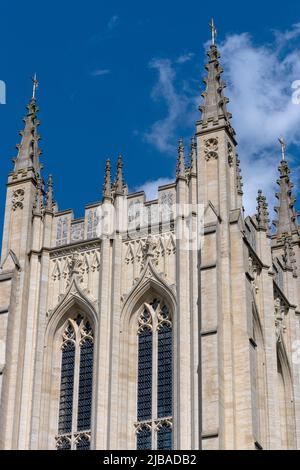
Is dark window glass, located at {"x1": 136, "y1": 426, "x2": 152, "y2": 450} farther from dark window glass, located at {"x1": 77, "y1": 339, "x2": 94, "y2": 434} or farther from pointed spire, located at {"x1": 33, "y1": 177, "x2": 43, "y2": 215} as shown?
pointed spire, located at {"x1": 33, "y1": 177, "x2": 43, "y2": 215}

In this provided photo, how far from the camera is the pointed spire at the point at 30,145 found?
154 feet

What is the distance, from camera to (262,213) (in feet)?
150

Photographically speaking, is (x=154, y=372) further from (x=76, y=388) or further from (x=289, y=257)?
(x=289, y=257)

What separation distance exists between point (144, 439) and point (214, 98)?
12.2m

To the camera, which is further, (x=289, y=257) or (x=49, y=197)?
(x=289, y=257)

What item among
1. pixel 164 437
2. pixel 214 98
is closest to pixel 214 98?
pixel 214 98

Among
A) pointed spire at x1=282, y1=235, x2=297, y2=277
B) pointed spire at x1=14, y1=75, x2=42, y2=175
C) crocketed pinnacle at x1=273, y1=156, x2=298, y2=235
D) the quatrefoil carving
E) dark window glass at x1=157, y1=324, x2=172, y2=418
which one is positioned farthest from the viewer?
crocketed pinnacle at x1=273, y1=156, x2=298, y2=235

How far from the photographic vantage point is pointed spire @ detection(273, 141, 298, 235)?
2046 inches

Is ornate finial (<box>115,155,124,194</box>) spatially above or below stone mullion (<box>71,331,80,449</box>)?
above

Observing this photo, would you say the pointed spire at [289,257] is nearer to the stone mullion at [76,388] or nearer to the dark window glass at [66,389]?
the stone mullion at [76,388]

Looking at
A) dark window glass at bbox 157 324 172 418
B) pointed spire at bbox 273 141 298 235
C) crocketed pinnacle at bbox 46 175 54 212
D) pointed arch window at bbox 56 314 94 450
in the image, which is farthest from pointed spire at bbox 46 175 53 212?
pointed spire at bbox 273 141 298 235

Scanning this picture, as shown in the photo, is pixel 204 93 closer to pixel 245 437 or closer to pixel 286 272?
pixel 286 272

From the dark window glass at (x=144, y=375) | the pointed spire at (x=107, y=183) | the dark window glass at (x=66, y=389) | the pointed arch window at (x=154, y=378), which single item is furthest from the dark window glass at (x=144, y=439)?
the pointed spire at (x=107, y=183)

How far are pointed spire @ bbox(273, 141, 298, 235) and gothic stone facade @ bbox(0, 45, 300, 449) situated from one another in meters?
5.88
